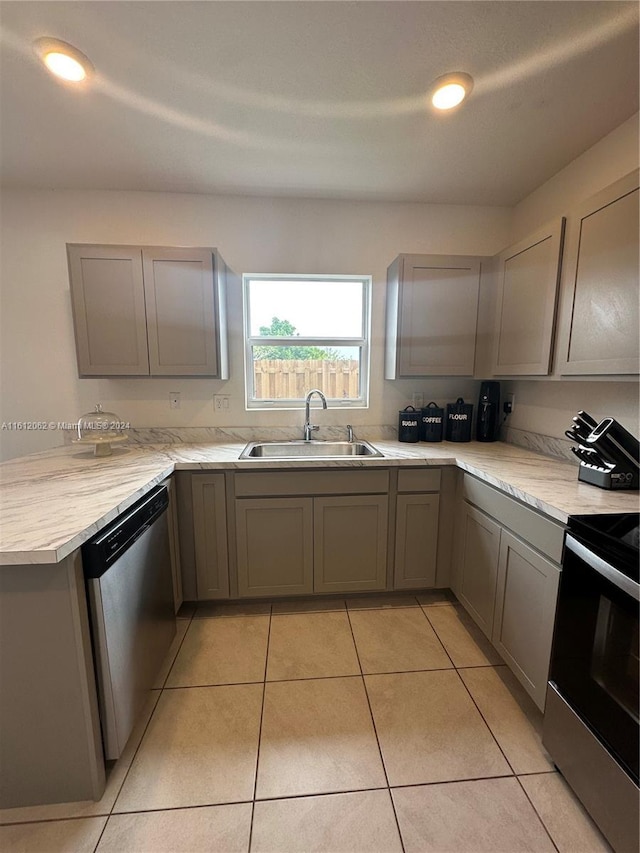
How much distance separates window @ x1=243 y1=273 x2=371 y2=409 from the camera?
8.18 ft

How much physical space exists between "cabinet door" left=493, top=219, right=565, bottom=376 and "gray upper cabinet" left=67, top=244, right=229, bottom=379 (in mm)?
1763

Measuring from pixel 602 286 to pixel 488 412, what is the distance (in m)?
1.07

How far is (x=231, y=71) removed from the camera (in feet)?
4.47

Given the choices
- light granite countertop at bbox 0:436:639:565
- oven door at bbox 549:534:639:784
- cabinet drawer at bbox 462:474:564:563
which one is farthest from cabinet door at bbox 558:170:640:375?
oven door at bbox 549:534:639:784

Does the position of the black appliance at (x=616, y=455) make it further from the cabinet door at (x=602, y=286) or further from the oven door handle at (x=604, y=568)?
the oven door handle at (x=604, y=568)

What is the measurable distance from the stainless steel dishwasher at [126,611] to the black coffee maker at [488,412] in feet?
6.87

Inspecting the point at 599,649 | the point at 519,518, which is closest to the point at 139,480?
the point at 519,518

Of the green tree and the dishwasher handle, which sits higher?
the green tree

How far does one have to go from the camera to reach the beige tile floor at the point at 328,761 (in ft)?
3.34

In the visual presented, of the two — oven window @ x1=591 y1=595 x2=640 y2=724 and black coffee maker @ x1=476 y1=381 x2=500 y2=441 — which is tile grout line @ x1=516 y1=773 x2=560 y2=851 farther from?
black coffee maker @ x1=476 y1=381 x2=500 y2=441

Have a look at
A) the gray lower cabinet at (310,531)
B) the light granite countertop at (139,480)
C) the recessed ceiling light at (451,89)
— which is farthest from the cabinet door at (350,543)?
the recessed ceiling light at (451,89)

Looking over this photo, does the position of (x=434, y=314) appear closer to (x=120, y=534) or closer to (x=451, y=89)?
(x=451, y=89)

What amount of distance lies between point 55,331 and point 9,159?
95 centimetres

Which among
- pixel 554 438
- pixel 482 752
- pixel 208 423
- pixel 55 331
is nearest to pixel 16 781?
pixel 482 752
